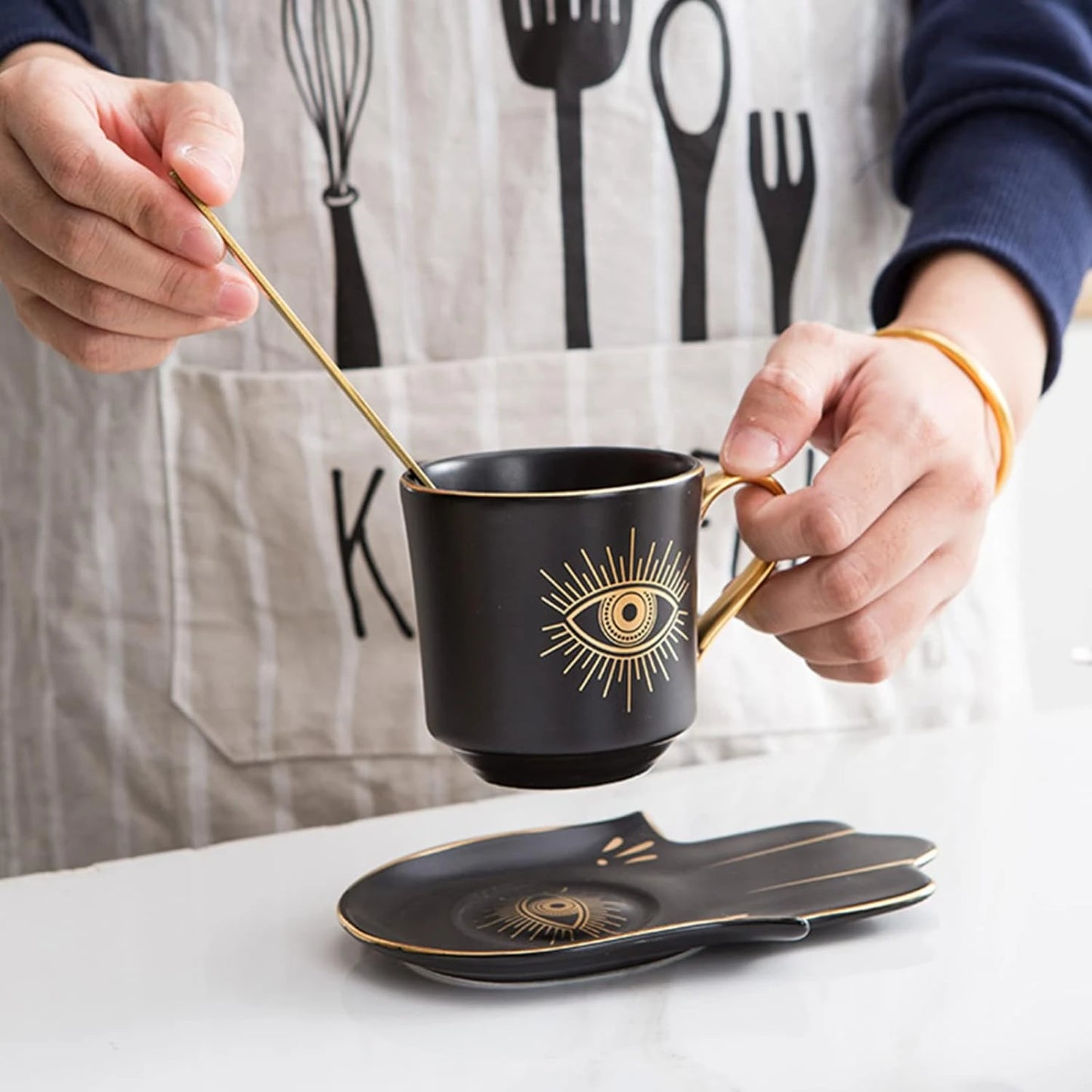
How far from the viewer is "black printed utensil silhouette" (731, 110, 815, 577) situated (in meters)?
0.81

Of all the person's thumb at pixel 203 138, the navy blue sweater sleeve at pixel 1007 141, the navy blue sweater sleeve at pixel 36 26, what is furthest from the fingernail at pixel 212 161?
the navy blue sweater sleeve at pixel 1007 141

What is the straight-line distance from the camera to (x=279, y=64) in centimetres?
77

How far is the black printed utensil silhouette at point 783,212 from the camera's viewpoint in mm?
814

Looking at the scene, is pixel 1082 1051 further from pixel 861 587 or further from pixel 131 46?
pixel 131 46

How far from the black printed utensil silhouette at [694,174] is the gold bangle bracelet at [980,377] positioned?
162 millimetres

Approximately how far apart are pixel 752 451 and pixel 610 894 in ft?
0.59

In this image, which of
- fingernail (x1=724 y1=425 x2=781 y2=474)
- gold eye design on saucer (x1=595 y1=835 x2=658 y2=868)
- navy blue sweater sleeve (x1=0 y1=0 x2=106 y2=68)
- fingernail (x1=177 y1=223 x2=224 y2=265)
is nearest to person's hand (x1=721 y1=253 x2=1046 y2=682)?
fingernail (x1=724 y1=425 x2=781 y2=474)

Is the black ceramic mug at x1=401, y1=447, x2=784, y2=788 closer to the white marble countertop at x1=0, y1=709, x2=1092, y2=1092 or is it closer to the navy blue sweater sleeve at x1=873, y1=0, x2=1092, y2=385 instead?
the white marble countertop at x1=0, y1=709, x2=1092, y2=1092

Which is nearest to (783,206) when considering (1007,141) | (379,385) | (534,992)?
(1007,141)

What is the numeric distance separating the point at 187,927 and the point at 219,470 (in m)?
0.30

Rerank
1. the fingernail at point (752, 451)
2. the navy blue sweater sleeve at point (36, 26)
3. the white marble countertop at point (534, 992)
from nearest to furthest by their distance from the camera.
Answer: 1. the white marble countertop at point (534, 992)
2. the fingernail at point (752, 451)
3. the navy blue sweater sleeve at point (36, 26)

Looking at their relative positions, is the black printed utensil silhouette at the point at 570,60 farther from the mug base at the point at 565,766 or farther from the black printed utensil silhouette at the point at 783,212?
the mug base at the point at 565,766

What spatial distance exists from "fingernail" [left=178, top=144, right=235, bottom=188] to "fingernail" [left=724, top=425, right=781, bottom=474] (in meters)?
0.21

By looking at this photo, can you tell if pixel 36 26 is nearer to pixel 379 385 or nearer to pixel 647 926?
pixel 379 385
